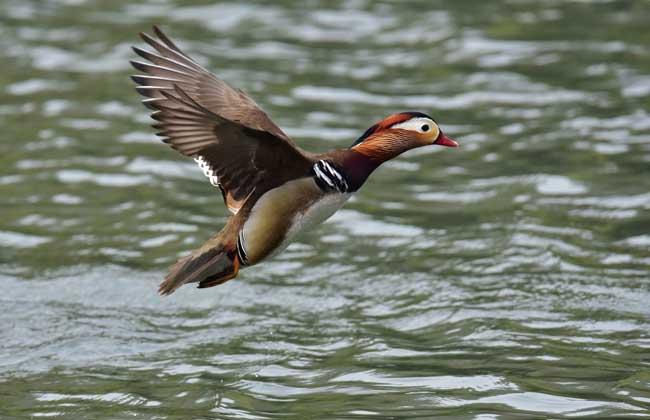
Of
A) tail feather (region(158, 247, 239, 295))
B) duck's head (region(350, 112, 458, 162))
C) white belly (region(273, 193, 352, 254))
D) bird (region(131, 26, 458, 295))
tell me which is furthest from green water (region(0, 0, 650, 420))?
duck's head (region(350, 112, 458, 162))

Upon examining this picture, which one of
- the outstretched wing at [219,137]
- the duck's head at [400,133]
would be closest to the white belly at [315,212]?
the outstretched wing at [219,137]

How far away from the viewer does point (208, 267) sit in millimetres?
6195

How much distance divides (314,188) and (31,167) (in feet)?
14.5

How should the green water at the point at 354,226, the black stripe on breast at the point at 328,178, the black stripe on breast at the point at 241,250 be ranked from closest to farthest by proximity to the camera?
the black stripe on breast at the point at 328,178 < the black stripe on breast at the point at 241,250 < the green water at the point at 354,226

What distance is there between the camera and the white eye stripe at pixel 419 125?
621 centimetres

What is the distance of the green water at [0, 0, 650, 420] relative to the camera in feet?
21.5

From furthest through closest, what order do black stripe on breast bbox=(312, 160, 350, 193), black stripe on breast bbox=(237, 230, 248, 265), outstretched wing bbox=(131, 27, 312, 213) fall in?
black stripe on breast bbox=(237, 230, 248, 265)
black stripe on breast bbox=(312, 160, 350, 193)
outstretched wing bbox=(131, 27, 312, 213)

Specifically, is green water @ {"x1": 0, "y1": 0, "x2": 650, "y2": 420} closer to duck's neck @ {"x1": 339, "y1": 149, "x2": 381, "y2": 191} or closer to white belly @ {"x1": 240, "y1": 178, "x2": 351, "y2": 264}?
white belly @ {"x1": 240, "y1": 178, "x2": 351, "y2": 264}

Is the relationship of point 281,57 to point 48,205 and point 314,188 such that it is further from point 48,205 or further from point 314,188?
point 314,188

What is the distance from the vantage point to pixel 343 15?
516 inches

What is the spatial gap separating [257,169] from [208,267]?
1.73ft

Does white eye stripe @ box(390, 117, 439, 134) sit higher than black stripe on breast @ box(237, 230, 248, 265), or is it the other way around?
white eye stripe @ box(390, 117, 439, 134)

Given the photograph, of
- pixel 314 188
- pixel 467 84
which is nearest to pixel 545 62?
pixel 467 84

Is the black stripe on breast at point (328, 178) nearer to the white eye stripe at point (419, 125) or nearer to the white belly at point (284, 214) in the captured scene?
the white belly at point (284, 214)
